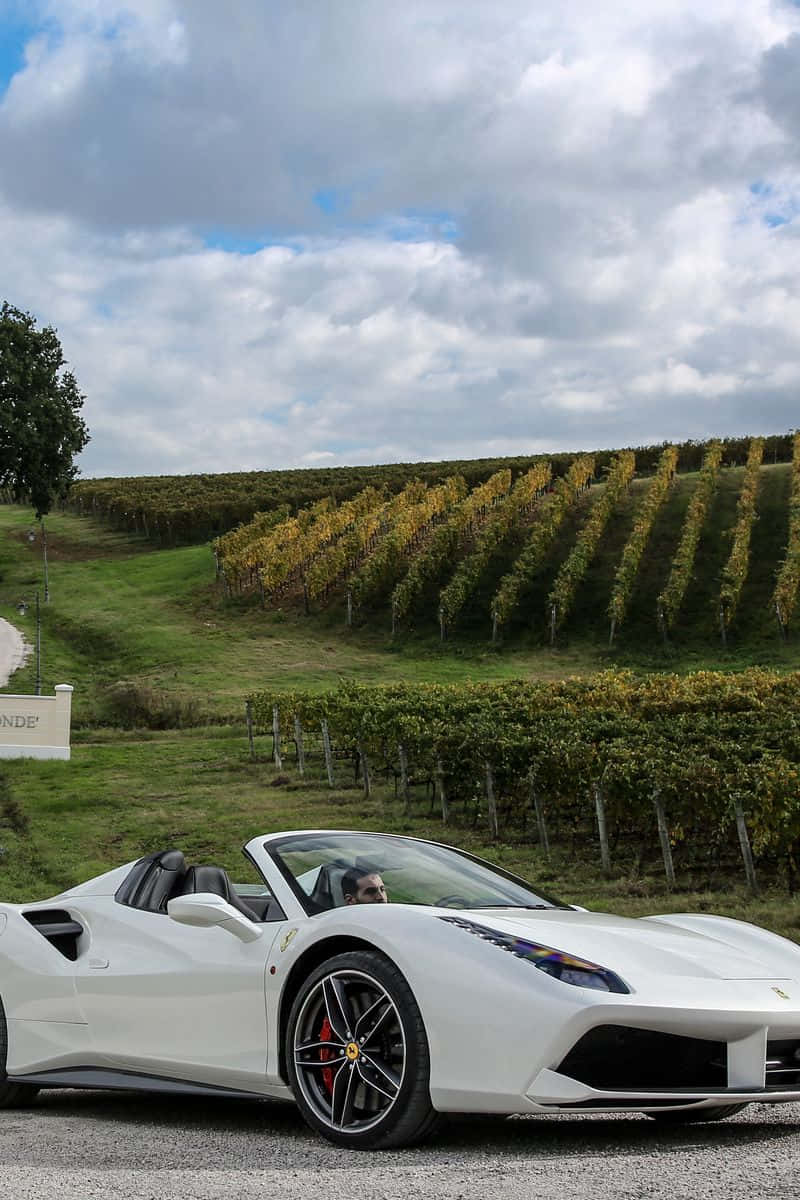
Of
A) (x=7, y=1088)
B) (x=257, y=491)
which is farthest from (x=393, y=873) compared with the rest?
(x=257, y=491)

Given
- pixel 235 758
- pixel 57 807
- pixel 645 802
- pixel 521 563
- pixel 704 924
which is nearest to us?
pixel 704 924

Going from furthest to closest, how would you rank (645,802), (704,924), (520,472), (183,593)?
(520,472) < (183,593) < (645,802) < (704,924)

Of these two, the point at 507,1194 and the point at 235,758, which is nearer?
the point at 507,1194

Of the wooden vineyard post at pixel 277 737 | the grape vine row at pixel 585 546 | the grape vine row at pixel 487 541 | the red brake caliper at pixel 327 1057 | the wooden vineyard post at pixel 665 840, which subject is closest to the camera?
the red brake caliper at pixel 327 1057

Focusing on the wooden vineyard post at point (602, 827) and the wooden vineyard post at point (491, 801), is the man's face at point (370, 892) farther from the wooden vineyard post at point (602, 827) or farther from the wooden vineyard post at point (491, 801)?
the wooden vineyard post at point (491, 801)

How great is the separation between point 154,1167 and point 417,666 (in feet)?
134

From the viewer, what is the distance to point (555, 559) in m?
53.5

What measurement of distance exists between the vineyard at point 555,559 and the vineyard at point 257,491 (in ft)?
29.1

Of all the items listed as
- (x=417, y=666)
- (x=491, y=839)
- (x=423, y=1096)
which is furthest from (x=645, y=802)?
(x=417, y=666)

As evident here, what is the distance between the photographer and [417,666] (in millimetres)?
45531

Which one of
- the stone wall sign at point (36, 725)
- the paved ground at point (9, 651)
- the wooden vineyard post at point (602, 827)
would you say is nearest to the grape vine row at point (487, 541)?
the paved ground at point (9, 651)

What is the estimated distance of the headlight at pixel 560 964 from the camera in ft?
15.8

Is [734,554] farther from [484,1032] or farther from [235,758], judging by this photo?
[484,1032]

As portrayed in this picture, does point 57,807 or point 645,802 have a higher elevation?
point 645,802
